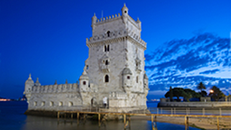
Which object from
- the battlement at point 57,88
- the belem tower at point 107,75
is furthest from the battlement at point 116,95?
the battlement at point 57,88

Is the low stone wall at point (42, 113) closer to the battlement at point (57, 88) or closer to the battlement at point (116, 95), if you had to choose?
the battlement at point (57, 88)

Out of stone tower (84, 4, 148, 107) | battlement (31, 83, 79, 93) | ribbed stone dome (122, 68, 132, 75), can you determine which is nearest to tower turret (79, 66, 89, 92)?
battlement (31, 83, 79, 93)

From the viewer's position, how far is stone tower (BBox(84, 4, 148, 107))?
30766mm

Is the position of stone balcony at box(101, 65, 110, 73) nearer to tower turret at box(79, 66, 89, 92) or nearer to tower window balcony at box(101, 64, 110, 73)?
tower window balcony at box(101, 64, 110, 73)

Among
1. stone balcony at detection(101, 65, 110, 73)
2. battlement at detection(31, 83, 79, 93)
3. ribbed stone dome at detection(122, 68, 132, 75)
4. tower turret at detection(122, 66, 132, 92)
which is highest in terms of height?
stone balcony at detection(101, 65, 110, 73)

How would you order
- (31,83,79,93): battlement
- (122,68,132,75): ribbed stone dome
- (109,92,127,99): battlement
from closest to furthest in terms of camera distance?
(109,92,127,99): battlement
(122,68,132,75): ribbed stone dome
(31,83,79,93): battlement

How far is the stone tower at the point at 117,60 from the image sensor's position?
30.8 metres

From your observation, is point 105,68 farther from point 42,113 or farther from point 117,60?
point 42,113

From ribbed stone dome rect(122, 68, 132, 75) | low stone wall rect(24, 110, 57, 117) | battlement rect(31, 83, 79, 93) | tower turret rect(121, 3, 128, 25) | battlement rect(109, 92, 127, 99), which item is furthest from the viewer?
low stone wall rect(24, 110, 57, 117)

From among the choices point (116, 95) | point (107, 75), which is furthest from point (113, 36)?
point (116, 95)

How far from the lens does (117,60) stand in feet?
104

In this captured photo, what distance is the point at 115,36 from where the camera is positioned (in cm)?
3244

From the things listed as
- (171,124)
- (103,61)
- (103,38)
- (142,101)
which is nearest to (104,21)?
(103,38)

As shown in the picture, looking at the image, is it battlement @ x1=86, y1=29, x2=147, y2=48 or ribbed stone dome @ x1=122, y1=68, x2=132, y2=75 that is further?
battlement @ x1=86, y1=29, x2=147, y2=48
